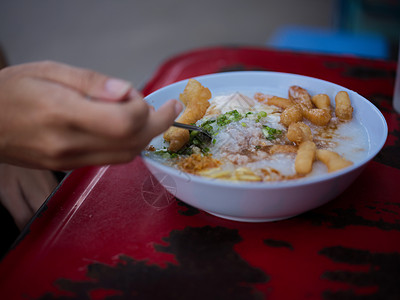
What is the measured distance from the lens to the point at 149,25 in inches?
137

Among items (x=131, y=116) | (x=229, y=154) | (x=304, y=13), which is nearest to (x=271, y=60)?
(x=229, y=154)

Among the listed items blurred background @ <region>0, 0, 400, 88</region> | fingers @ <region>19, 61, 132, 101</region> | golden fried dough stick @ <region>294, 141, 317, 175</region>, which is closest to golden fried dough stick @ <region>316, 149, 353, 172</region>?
golden fried dough stick @ <region>294, 141, 317, 175</region>

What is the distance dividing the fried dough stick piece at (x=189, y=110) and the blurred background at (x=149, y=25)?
4.93ft

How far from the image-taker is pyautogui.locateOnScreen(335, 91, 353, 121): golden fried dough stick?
0.84 m

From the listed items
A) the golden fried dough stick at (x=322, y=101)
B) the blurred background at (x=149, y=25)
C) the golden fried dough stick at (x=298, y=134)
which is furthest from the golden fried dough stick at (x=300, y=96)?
the blurred background at (x=149, y=25)

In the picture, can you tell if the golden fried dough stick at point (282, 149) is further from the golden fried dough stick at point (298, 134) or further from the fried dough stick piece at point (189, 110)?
the fried dough stick piece at point (189, 110)

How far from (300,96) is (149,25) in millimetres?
2858

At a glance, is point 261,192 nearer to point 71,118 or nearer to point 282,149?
point 282,149

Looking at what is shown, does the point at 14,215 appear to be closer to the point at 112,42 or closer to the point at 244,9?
the point at 112,42

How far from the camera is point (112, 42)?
320 centimetres

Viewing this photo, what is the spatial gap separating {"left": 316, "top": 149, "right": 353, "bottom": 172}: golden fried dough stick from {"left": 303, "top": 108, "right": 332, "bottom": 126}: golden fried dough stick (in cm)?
17

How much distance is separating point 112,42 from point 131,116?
291cm

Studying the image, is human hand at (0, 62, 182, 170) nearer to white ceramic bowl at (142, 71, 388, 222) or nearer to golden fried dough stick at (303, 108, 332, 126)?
white ceramic bowl at (142, 71, 388, 222)

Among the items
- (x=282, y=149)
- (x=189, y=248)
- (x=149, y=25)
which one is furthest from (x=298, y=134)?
(x=149, y=25)
